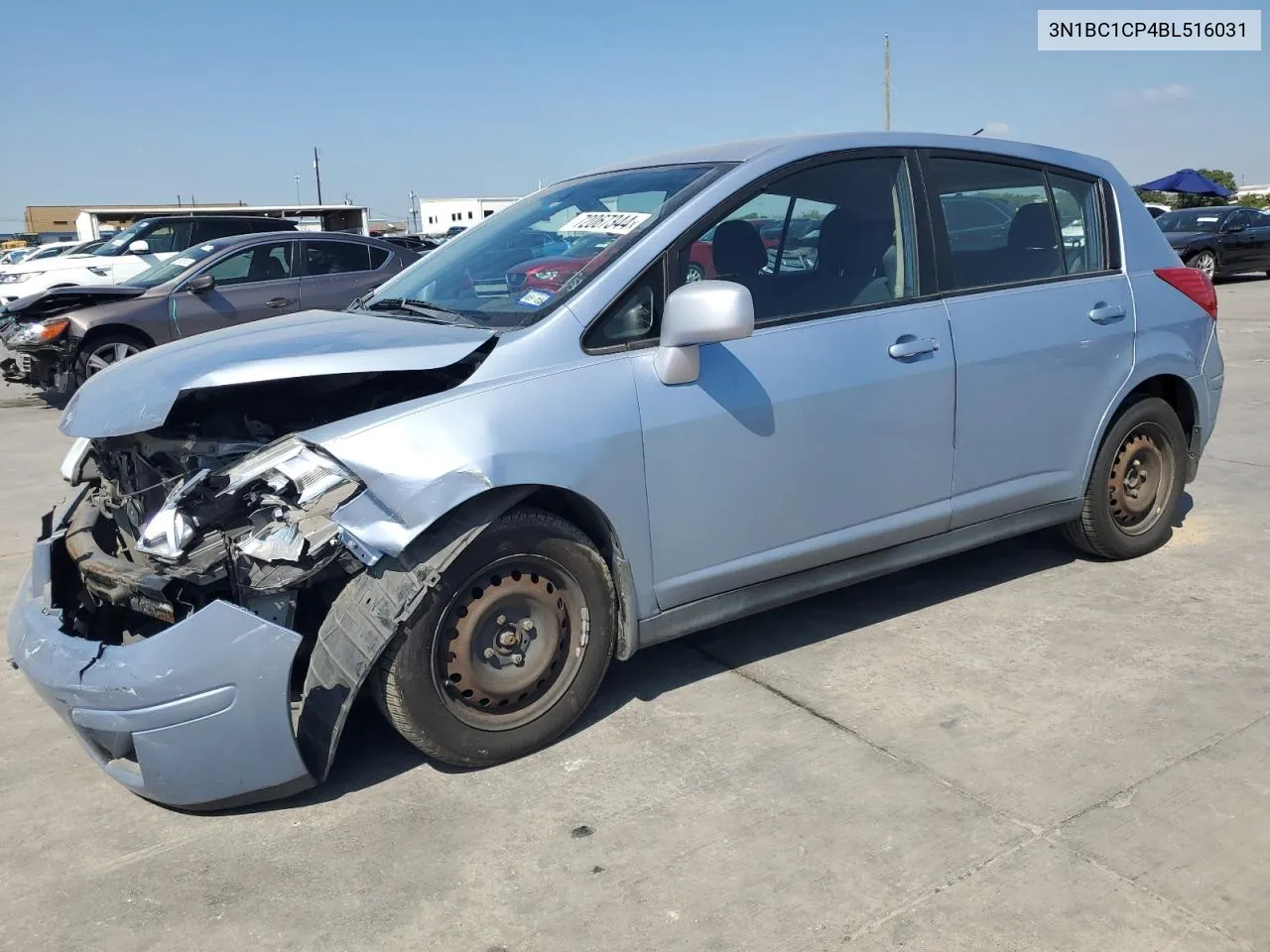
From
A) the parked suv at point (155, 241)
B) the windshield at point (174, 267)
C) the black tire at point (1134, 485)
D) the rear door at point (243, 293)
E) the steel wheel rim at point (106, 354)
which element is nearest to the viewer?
the black tire at point (1134, 485)

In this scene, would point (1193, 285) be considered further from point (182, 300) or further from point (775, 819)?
point (182, 300)

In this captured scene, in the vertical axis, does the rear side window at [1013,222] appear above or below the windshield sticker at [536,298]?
above

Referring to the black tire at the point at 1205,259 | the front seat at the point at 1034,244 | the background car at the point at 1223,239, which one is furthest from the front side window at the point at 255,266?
the black tire at the point at 1205,259

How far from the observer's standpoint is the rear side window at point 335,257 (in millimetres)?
10695

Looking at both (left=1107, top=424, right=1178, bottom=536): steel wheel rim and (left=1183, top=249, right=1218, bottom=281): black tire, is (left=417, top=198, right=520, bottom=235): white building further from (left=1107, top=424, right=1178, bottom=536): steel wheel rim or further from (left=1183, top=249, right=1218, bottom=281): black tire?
(left=1107, top=424, right=1178, bottom=536): steel wheel rim

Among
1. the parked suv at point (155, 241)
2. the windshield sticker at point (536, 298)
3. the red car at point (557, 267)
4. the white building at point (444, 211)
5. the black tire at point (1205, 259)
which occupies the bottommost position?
the black tire at point (1205, 259)

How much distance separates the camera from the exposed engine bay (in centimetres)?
287

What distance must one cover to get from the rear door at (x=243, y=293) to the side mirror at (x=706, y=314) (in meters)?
7.51

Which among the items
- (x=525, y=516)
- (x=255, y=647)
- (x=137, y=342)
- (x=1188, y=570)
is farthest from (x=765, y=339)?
(x=137, y=342)

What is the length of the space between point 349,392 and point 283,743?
115 centimetres

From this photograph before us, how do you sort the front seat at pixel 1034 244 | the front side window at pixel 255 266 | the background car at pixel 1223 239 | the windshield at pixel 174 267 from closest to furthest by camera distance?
the front seat at pixel 1034 244
the front side window at pixel 255 266
the windshield at pixel 174 267
the background car at pixel 1223 239

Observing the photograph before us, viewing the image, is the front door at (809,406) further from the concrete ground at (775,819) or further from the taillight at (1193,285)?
the taillight at (1193,285)

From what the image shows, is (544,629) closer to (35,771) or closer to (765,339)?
(765,339)

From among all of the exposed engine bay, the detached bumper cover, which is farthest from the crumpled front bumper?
the exposed engine bay
